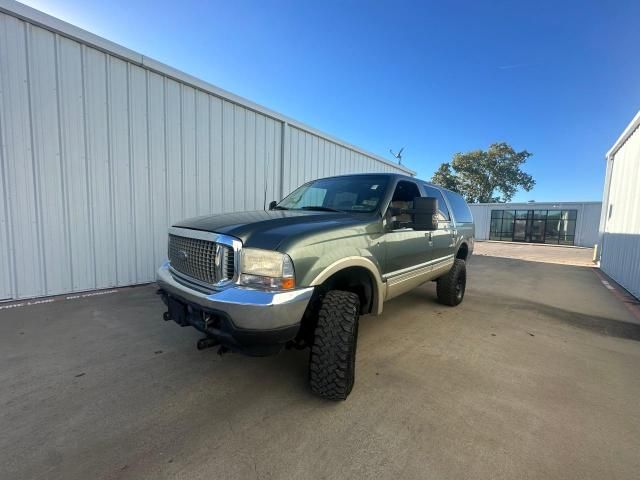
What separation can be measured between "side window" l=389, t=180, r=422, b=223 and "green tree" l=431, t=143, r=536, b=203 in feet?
107

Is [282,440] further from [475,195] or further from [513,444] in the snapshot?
[475,195]

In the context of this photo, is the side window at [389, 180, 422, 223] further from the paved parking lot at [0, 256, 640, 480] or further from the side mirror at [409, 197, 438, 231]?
the paved parking lot at [0, 256, 640, 480]

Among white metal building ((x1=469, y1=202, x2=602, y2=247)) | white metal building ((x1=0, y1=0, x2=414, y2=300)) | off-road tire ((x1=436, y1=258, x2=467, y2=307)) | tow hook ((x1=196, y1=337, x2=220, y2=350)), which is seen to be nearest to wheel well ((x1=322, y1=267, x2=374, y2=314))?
tow hook ((x1=196, y1=337, x2=220, y2=350))

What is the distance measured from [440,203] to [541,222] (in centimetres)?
2494

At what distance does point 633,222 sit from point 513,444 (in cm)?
763

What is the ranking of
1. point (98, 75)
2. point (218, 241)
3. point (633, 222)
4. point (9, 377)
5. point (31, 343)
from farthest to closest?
point (633, 222) → point (98, 75) → point (31, 343) → point (9, 377) → point (218, 241)

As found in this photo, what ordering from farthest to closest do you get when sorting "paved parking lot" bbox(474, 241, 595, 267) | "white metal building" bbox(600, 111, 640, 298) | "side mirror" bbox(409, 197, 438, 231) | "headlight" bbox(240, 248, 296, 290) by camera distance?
1. "paved parking lot" bbox(474, 241, 595, 267)
2. "white metal building" bbox(600, 111, 640, 298)
3. "side mirror" bbox(409, 197, 438, 231)
4. "headlight" bbox(240, 248, 296, 290)

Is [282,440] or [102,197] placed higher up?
[102,197]

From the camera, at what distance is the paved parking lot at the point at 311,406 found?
1.67 meters

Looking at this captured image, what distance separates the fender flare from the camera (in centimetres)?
219

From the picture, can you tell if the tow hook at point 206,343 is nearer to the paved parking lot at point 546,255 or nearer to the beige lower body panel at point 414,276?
the beige lower body panel at point 414,276

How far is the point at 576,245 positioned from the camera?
22125 millimetres

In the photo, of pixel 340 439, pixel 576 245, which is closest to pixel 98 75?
pixel 340 439

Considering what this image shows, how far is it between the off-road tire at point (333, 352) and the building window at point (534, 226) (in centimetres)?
2748
